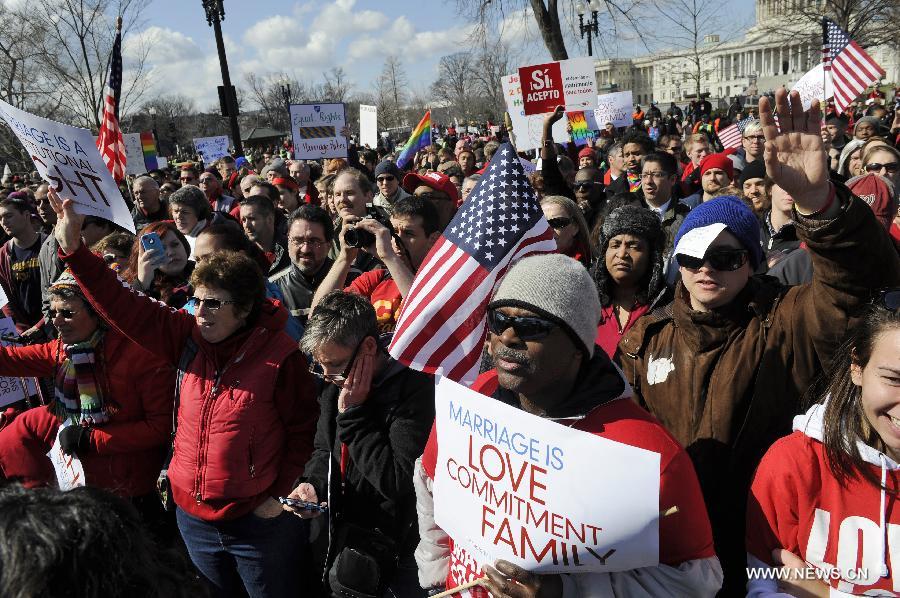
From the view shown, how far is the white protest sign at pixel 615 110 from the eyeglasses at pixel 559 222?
29.4 ft

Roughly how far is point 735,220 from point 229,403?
2195mm

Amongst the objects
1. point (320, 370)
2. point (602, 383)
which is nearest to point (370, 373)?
point (320, 370)

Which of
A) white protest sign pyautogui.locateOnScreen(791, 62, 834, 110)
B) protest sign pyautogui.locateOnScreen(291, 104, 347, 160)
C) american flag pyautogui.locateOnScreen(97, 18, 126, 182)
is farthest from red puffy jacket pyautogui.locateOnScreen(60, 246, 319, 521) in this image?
white protest sign pyautogui.locateOnScreen(791, 62, 834, 110)

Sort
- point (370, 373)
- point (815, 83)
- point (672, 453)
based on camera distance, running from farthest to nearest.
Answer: point (815, 83) → point (370, 373) → point (672, 453)

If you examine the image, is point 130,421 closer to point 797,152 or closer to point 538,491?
point 538,491

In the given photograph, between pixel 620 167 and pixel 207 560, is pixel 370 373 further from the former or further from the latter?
pixel 620 167

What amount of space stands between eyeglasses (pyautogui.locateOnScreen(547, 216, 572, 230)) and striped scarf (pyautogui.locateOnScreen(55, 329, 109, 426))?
271 cm

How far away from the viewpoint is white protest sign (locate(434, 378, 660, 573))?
1.61 m

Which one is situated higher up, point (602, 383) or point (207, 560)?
point (602, 383)

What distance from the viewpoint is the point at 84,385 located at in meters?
3.16

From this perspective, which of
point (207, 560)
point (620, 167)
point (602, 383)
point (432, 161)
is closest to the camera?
point (602, 383)

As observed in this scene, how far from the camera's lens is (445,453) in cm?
200

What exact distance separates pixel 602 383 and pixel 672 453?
0.27m

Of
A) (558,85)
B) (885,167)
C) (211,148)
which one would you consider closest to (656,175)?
(885,167)
